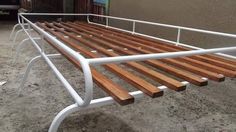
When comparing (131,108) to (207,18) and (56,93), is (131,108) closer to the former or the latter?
(56,93)

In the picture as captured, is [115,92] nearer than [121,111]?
Yes

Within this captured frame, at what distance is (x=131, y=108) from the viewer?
2.46 m

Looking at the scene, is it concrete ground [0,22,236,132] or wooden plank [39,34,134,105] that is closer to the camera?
wooden plank [39,34,134,105]

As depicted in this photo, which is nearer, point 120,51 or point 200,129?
point 200,129

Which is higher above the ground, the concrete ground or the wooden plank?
the wooden plank

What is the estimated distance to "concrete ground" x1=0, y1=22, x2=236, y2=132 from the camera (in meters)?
2.13

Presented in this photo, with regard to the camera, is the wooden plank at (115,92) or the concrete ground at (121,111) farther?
the concrete ground at (121,111)

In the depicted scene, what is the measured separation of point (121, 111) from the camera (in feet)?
7.86

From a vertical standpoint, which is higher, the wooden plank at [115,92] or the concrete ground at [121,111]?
the wooden plank at [115,92]

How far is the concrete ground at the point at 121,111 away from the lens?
2133 millimetres

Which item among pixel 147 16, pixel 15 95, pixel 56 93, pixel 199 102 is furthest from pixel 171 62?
pixel 147 16

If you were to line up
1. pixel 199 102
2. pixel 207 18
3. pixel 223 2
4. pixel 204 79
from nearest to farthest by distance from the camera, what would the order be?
1. pixel 204 79
2. pixel 199 102
3. pixel 223 2
4. pixel 207 18

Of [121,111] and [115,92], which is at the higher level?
[115,92]

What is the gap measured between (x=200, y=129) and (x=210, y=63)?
0.52 metres
